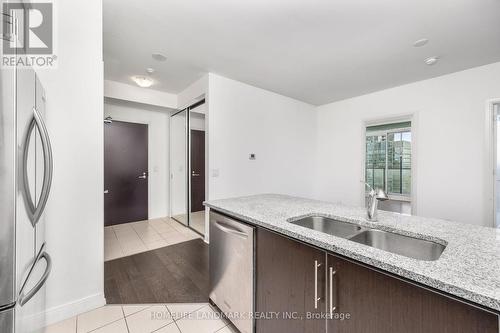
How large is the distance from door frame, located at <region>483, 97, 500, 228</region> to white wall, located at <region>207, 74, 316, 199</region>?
271 centimetres

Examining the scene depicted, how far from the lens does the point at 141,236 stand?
3.54 meters

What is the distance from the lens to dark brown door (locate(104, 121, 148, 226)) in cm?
398

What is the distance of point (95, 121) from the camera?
5.96ft

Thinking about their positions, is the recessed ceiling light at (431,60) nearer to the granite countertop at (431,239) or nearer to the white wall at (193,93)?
the granite countertop at (431,239)

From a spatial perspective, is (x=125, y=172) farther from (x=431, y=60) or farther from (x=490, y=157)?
(x=490, y=157)

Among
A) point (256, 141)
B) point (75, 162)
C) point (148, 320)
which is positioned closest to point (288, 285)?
point (148, 320)

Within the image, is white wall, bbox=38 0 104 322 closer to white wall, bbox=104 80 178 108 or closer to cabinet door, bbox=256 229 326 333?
cabinet door, bbox=256 229 326 333

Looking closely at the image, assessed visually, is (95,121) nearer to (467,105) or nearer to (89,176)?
(89,176)

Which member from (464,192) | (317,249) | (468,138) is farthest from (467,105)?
(317,249)

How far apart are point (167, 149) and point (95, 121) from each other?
291cm

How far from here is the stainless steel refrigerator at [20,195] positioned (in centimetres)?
85

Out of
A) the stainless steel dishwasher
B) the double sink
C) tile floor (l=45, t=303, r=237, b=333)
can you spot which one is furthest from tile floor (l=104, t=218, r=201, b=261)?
the double sink

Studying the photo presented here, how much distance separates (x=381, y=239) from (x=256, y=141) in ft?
9.06

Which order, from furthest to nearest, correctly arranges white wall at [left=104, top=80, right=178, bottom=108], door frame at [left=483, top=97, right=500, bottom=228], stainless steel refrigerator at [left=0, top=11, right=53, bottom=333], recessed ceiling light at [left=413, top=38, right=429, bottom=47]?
white wall at [left=104, top=80, right=178, bottom=108] < door frame at [left=483, top=97, right=500, bottom=228] < recessed ceiling light at [left=413, top=38, right=429, bottom=47] < stainless steel refrigerator at [left=0, top=11, right=53, bottom=333]
